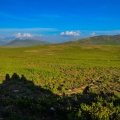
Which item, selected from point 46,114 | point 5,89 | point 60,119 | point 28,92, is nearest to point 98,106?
point 60,119

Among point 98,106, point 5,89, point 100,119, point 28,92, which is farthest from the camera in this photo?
point 5,89

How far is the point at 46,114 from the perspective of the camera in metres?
12.3

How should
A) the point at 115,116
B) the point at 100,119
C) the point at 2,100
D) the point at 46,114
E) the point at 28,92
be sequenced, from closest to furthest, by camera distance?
the point at 100,119 < the point at 115,116 < the point at 46,114 < the point at 2,100 < the point at 28,92

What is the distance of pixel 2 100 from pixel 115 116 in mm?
7744

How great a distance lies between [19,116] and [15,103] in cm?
249

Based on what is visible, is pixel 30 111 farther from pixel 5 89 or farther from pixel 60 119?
pixel 5 89

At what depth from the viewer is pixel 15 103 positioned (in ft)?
45.5

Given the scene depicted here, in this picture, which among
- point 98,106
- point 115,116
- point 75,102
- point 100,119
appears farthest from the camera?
point 75,102

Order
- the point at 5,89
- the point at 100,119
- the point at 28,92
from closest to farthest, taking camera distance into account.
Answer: the point at 100,119 < the point at 28,92 < the point at 5,89

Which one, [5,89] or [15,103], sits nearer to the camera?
[15,103]

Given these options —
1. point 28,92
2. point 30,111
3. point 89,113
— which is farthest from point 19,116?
point 28,92

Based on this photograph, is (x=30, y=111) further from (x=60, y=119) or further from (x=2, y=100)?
(x=2, y=100)

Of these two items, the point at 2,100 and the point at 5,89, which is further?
the point at 5,89

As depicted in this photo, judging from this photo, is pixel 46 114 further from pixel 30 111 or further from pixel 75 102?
pixel 75 102
